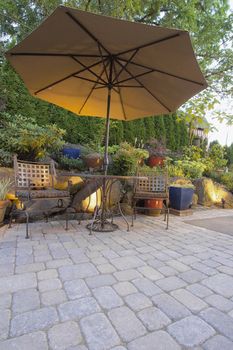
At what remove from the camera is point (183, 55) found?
7.15 feet

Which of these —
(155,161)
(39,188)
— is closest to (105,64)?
(39,188)

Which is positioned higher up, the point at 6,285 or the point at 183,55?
the point at 183,55

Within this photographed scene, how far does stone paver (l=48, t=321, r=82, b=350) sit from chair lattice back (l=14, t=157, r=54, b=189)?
2310mm

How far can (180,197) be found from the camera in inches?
178

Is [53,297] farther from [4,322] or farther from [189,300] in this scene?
[189,300]

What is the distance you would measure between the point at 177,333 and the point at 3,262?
1.55 metres

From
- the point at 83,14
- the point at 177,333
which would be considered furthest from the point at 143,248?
the point at 83,14

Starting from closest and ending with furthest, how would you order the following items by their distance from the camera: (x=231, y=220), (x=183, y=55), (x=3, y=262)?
(x=3, y=262) < (x=183, y=55) < (x=231, y=220)

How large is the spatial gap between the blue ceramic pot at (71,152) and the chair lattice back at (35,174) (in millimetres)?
1420

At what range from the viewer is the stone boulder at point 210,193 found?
5.62 metres

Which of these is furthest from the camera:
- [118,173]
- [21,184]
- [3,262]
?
[118,173]

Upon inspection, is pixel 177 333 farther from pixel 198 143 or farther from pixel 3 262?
pixel 198 143

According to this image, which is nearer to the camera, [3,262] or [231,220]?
[3,262]

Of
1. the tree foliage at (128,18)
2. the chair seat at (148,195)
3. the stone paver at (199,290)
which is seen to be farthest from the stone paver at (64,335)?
the tree foliage at (128,18)
